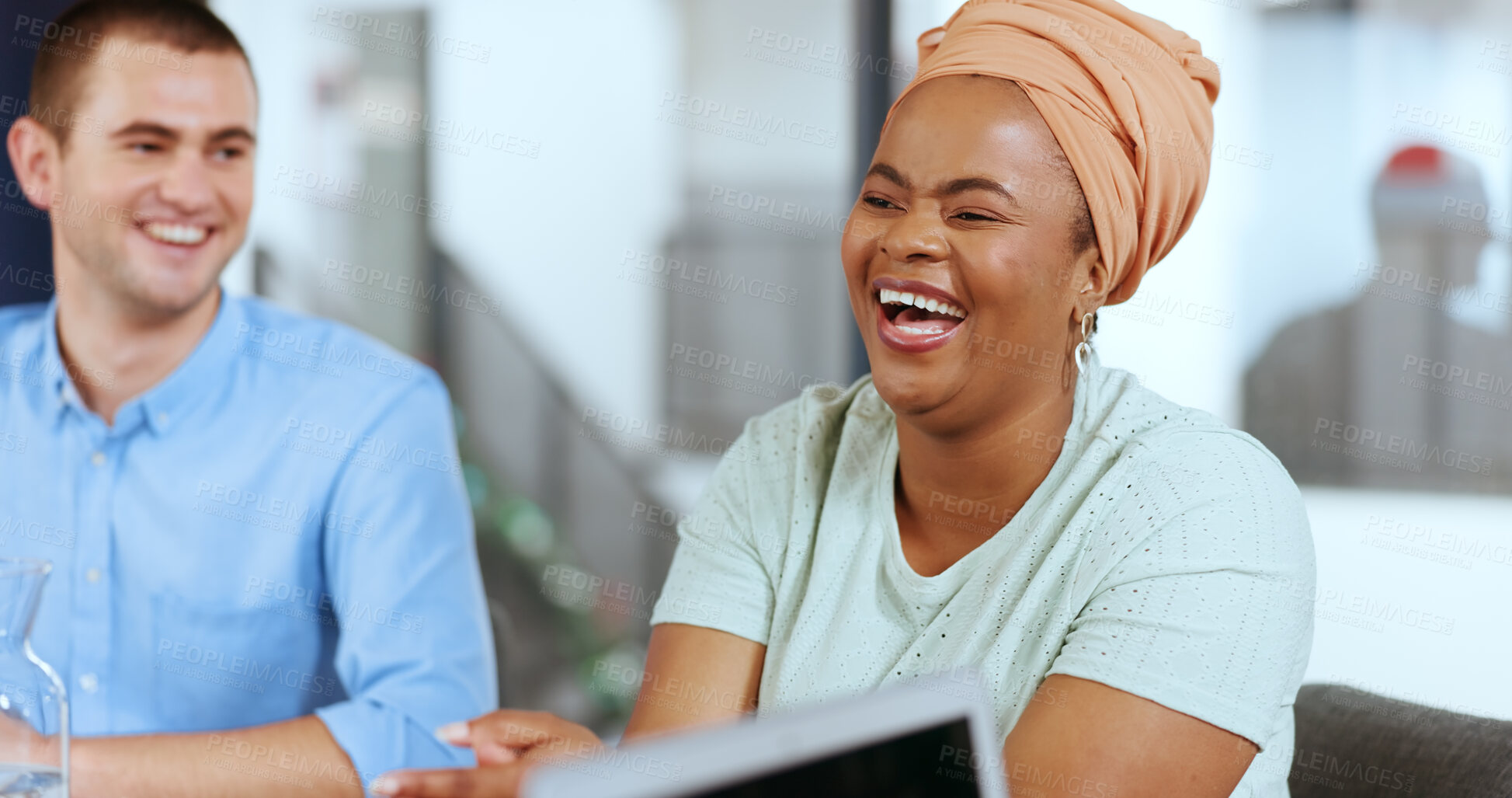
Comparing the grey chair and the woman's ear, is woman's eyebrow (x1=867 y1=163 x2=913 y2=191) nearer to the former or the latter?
the woman's ear

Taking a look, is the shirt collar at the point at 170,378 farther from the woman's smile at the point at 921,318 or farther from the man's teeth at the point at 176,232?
the woman's smile at the point at 921,318

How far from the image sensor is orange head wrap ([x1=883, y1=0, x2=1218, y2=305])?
49.0 inches

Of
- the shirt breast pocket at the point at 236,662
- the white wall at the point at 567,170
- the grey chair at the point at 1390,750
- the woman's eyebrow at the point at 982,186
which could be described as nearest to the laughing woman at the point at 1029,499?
the woman's eyebrow at the point at 982,186

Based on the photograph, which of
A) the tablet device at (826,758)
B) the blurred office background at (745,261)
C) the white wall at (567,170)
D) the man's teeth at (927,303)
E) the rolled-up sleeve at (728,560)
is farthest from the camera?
the white wall at (567,170)

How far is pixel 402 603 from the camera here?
1993mm

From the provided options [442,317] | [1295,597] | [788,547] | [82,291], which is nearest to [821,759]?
[1295,597]

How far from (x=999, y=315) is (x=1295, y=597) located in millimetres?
395

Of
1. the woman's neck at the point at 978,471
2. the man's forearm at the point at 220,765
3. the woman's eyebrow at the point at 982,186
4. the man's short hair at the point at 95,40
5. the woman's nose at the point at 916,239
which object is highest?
the man's short hair at the point at 95,40

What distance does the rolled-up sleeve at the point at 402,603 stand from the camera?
193 centimetres

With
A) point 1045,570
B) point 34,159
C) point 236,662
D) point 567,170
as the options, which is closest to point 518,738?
point 1045,570

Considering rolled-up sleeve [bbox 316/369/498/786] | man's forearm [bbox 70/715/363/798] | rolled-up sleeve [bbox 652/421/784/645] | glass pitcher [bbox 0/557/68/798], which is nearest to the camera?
glass pitcher [bbox 0/557/68/798]

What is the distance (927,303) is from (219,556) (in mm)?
1352

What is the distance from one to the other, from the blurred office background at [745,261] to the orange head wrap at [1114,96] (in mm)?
1184

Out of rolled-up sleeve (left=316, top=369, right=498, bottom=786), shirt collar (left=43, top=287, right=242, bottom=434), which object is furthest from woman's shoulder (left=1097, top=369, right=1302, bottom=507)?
shirt collar (left=43, top=287, right=242, bottom=434)
